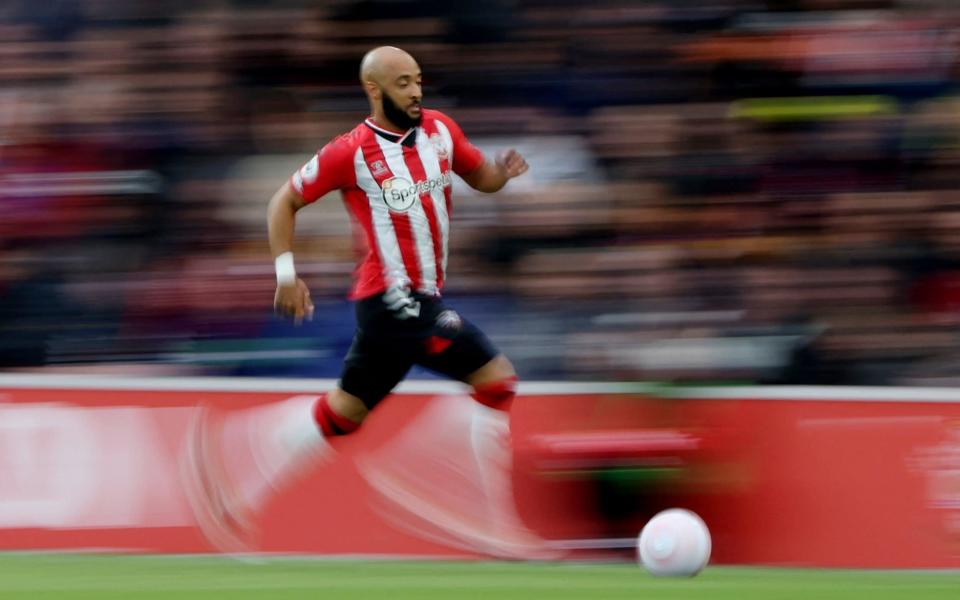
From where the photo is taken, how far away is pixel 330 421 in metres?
6.26

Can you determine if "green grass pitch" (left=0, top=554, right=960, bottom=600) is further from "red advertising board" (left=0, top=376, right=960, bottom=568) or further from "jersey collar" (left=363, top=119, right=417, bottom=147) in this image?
"jersey collar" (left=363, top=119, right=417, bottom=147)

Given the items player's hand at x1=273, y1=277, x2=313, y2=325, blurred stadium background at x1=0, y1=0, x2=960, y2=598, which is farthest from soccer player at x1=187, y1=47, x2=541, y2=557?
blurred stadium background at x1=0, y1=0, x2=960, y2=598

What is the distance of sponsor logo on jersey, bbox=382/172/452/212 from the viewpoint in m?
5.96

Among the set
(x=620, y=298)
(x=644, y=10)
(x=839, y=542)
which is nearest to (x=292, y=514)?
(x=620, y=298)

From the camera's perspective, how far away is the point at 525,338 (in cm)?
719

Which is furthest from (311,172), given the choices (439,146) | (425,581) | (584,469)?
(584,469)

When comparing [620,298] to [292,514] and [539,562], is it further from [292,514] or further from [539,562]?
[292,514]

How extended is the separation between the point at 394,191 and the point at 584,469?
5.02 ft

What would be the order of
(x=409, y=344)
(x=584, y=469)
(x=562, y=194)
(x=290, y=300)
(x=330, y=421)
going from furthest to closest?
(x=562, y=194)
(x=584, y=469)
(x=330, y=421)
(x=409, y=344)
(x=290, y=300)

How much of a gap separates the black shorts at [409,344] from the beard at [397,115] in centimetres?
64

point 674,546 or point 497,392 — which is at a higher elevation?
point 497,392

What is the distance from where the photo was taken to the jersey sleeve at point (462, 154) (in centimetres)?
612

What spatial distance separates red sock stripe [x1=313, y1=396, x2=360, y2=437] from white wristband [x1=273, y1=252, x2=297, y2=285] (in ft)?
2.10

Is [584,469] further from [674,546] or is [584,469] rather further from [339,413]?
[674,546]
